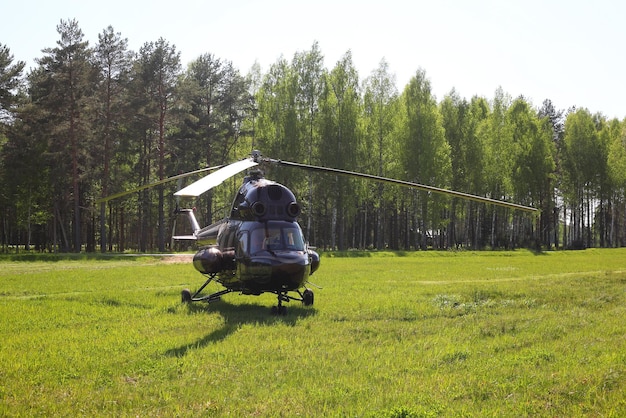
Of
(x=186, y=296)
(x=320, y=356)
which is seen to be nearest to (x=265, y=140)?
(x=186, y=296)

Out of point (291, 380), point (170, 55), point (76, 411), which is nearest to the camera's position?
point (76, 411)

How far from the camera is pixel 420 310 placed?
13281mm

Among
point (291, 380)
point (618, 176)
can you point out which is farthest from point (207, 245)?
point (618, 176)

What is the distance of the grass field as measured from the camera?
20.4 ft

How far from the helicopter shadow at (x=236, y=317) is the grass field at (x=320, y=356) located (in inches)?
1.8

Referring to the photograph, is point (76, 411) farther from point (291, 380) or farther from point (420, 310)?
point (420, 310)

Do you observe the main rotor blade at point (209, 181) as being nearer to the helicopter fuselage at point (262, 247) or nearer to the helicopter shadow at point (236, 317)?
the helicopter fuselage at point (262, 247)

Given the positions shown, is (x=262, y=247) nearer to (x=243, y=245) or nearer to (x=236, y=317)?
(x=243, y=245)

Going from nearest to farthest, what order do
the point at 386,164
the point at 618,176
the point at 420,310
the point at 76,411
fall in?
the point at 76,411 < the point at 420,310 < the point at 386,164 < the point at 618,176

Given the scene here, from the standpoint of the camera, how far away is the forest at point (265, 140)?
4241 cm

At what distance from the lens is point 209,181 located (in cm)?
990

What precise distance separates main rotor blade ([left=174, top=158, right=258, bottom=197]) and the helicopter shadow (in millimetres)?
2614

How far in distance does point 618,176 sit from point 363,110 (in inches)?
1203

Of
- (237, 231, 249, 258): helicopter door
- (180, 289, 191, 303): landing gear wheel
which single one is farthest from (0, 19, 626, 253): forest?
(237, 231, 249, 258): helicopter door
